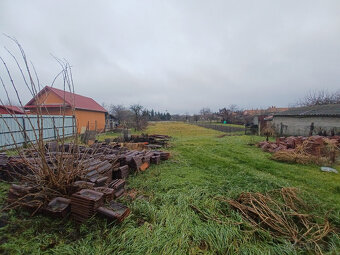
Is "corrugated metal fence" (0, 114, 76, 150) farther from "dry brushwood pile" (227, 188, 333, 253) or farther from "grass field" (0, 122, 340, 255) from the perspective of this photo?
"dry brushwood pile" (227, 188, 333, 253)

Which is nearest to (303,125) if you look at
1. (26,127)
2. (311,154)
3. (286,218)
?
(311,154)

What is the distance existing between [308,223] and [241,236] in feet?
3.87

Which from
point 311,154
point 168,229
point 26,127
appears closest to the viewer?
point 168,229

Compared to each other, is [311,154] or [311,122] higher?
[311,122]

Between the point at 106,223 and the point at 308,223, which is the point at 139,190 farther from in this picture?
the point at 308,223

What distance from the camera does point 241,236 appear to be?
1.91m

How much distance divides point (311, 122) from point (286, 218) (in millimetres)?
12059

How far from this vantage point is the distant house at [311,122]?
30.9 feet

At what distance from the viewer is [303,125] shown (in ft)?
36.6

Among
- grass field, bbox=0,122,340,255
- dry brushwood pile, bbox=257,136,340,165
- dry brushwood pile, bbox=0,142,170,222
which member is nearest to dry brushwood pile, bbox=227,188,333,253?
grass field, bbox=0,122,340,255

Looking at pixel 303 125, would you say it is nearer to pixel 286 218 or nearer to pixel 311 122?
pixel 311 122

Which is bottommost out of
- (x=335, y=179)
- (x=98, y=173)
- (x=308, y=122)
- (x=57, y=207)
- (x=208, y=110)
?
(x=335, y=179)

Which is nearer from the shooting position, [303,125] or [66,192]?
[66,192]

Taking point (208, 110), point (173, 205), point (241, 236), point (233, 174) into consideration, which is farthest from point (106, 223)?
point (208, 110)
